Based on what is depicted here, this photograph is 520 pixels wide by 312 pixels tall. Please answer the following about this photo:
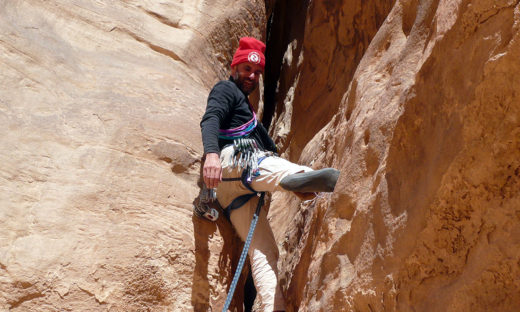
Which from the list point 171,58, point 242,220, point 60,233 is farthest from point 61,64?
point 242,220

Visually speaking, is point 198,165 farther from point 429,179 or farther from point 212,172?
point 429,179

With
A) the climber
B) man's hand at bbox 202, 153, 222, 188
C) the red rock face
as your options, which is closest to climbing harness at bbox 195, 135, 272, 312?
the climber

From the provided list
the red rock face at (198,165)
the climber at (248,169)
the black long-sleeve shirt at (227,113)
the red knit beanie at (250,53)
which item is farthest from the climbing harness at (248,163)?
the red knit beanie at (250,53)

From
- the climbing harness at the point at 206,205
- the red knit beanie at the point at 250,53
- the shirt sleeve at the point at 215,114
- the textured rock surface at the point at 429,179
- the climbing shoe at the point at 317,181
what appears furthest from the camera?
the red knit beanie at the point at 250,53

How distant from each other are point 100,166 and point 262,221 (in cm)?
103

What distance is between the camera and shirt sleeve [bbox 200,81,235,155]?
133 inches

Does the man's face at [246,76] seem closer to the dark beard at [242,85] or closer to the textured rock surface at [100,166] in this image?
the dark beard at [242,85]

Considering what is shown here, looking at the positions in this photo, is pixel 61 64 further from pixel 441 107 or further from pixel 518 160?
pixel 518 160

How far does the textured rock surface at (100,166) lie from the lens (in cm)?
321

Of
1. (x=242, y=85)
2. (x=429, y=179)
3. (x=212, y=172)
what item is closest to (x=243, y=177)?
(x=212, y=172)

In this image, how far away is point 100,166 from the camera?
3.61 metres

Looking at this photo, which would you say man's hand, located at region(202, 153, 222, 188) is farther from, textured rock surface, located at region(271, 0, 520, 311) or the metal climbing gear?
textured rock surface, located at region(271, 0, 520, 311)

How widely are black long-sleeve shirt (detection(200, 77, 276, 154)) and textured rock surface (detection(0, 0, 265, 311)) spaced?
1.46ft

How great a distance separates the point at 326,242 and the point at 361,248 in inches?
13.7
